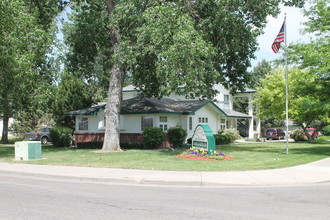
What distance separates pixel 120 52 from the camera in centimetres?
1981

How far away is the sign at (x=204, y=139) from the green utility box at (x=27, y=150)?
836 centimetres

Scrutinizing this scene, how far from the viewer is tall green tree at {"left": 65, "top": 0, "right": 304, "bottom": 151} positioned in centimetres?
1722

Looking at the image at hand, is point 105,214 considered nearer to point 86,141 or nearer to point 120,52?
point 120,52

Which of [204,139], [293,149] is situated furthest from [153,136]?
[293,149]

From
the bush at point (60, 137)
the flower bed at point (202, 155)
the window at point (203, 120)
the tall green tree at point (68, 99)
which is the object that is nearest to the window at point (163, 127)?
the window at point (203, 120)

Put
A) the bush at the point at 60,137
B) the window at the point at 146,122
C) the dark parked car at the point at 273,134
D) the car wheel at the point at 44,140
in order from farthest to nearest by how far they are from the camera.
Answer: the dark parked car at the point at 273,134
the car wheel at the point at 44,140
the bush at the point at 60,137
the window at the point at 146,122

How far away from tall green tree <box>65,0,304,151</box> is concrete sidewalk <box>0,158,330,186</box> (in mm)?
5914

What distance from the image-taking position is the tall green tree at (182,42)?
56.5 ft

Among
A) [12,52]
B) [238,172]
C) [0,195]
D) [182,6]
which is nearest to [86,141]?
[12,52]

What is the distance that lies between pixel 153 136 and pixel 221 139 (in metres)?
8.97

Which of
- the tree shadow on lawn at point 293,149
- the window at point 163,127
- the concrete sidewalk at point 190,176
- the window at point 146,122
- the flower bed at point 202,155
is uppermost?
the window at point 146,122

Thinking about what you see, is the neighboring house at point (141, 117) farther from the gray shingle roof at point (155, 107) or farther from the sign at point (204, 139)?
the sign at point (204, 139)

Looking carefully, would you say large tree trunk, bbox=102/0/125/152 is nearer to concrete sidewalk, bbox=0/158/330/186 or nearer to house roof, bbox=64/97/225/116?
house roof, bbox=64/97/225/116

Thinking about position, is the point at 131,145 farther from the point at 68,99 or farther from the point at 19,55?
the point at 19,55
